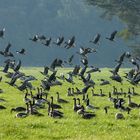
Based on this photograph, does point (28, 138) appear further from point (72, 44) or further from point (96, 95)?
point (96, 95)

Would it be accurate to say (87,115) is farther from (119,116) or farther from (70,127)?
(70,127)

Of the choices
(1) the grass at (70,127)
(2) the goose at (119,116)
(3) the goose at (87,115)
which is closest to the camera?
(1) the grass at (70,127)

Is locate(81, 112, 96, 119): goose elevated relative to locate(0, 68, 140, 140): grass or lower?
elevated

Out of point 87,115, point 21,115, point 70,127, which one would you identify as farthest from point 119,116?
point 21,115

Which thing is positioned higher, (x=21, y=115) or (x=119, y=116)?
(x=119, y=116)

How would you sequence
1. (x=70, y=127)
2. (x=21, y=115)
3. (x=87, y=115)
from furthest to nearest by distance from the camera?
1. (x=21, y=115)
2. (x=87, y=115)
3. (x=70, y=127)

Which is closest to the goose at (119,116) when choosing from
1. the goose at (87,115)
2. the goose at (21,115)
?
the goose at (87,115)

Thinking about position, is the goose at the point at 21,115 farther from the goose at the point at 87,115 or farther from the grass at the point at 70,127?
the goose at the point at 87,115

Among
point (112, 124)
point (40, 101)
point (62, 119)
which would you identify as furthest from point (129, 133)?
point (40, 101)

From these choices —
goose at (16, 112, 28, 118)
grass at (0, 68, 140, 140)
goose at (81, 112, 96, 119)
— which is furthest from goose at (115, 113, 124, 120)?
goose at (16, 112, 28, 118)

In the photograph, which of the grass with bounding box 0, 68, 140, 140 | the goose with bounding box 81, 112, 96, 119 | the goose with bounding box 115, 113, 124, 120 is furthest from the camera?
the goose with bounding box 115, 113, 124, 120

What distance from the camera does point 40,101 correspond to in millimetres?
33625

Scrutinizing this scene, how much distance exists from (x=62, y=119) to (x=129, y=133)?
4344 mm

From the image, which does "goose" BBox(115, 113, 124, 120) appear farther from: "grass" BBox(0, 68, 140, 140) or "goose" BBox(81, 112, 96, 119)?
"goose" BBox(81, 112, 96, 119)
